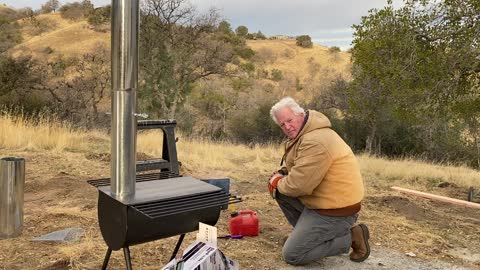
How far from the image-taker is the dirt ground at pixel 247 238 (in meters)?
3.21

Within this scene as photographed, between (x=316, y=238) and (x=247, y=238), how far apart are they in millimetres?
770

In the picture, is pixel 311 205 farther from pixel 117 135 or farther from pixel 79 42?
pixel 79 42

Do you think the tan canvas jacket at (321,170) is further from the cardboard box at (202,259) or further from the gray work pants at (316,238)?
the cardboard box at (202,259)

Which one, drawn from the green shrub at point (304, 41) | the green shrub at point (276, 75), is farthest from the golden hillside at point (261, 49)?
the green shrub at point (276, 75)

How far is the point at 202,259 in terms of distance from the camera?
2285mm

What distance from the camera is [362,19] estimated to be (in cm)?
740

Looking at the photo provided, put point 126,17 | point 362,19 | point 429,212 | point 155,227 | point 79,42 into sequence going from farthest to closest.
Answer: point 79,42 → point 362,19 → point 429,212 → point 155,227 → point 126,17

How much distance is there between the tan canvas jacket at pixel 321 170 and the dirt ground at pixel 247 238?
541 mm

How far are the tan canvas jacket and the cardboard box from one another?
2.83ft

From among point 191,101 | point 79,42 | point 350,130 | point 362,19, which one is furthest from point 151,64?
point 79,42

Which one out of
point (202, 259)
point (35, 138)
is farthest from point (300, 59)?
point (202, 259)

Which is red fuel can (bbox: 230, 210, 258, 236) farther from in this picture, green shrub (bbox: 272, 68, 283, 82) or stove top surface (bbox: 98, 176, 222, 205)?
green shrub (bbox: 272, 68, 283, 82)

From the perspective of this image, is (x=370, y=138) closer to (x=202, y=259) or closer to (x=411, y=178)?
(x=411, y=178)

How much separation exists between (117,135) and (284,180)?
1.43m
